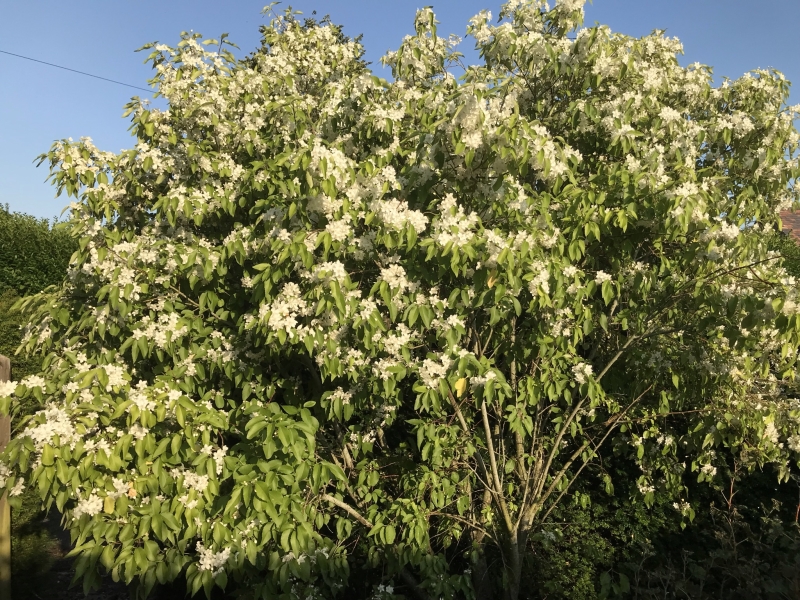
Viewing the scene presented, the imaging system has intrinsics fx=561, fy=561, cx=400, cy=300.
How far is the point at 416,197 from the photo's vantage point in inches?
112

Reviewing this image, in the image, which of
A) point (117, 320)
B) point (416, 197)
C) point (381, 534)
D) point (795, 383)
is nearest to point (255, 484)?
point (381, 534)

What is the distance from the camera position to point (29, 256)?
8.07 meters

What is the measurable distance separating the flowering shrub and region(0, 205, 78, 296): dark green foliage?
221 inches

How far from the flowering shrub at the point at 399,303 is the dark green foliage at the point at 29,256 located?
561cm

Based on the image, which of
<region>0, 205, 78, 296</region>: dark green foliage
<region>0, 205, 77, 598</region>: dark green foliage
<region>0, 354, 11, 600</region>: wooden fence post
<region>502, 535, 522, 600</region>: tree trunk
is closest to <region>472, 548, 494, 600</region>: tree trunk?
<region>502, 535, 522, 600</region>: tree trunk

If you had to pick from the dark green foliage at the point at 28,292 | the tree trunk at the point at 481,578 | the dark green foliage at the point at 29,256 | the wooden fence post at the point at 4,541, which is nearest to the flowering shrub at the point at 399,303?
the tree trunk at the point at 481,578

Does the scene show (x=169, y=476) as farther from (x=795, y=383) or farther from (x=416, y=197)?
(x=795, y=383)

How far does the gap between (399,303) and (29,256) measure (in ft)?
25.2

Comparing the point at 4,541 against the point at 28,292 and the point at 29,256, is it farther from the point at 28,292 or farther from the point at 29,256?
the point at 29,256

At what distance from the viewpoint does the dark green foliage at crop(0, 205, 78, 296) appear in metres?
7.91

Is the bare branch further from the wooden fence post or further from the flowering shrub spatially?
the wooden fence post

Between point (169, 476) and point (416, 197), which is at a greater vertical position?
point (416, 197)

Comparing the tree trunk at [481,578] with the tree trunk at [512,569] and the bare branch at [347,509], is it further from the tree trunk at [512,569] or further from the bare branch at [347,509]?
the bare branch at [347,509]

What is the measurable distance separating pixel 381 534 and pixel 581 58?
2.76 meters
